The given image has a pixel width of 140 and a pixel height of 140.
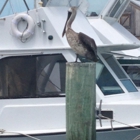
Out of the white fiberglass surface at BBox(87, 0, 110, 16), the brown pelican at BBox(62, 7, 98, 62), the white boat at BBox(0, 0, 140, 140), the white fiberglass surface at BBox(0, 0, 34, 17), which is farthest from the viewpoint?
the white fiberglass surface at BBox(87, 0, 110, 16)

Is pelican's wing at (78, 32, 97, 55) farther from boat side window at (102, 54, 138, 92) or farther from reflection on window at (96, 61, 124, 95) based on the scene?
boat side window at (102, 54, 138, 92)

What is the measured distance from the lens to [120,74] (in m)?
8.30

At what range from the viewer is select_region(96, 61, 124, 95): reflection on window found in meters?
7.84

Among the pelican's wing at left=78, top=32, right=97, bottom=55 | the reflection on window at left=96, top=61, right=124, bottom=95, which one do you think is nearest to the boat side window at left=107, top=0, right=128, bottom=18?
the reflection on window at left=96, top=61, right=124, bottom=95

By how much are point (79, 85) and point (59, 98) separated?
2384 millimetres

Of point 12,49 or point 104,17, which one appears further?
point 104,17

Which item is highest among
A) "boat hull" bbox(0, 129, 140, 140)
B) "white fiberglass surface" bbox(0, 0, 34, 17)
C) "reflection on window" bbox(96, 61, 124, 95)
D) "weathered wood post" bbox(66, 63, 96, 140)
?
"white fiberglass surface" bbox(0, 0, 34, 17)

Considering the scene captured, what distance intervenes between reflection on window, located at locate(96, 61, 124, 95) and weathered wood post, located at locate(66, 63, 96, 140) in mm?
2424

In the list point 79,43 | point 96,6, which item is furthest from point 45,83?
point 96,6

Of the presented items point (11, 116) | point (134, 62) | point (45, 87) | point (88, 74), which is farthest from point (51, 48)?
point (134, 62)

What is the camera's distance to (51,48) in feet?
25.6

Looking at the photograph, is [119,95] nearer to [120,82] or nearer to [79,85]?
[120,82]

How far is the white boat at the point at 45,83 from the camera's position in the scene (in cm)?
752

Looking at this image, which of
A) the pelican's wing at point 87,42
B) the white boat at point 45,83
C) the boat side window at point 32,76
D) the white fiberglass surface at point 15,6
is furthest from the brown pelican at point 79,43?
the white fiberglass surface at point 15,6
